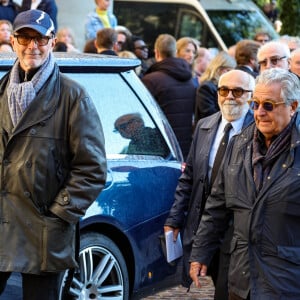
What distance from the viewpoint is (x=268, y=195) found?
5172mm

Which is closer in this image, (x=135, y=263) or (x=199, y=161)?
(x=199, y=161)

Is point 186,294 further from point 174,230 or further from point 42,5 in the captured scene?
point 42,5

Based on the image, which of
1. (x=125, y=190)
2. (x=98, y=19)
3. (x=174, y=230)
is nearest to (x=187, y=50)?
(x=98, y=19)

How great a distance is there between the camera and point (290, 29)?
24.3m

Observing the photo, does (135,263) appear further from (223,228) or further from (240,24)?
(240,24)

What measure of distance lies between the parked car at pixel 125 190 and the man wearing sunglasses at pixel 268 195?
1681mm

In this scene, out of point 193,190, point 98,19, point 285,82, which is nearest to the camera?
point 285,82

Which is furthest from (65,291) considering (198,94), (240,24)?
(240,24)

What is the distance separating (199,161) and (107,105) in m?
0.90

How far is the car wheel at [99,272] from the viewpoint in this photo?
6910 millimetres

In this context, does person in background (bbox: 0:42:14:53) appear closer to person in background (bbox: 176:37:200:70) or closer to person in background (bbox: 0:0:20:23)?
person in background (bbox: 0:0:20:23)

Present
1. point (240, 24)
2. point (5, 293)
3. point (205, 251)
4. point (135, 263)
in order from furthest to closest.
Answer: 1. point (240, 24)
2. point (135, 263)
3. point (5, 293)
4. point (205, 251)

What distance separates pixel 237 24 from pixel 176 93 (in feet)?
27.3

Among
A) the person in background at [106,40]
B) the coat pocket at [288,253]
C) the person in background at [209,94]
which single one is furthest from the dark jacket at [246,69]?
the coat pocket at [288,253]
